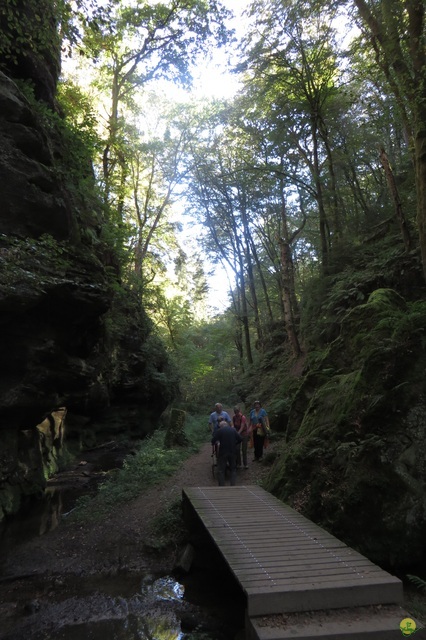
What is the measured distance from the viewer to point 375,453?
606cm

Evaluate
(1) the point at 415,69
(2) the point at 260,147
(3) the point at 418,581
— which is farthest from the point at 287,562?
(2) the point at 260,147

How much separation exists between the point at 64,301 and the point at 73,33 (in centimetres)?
675

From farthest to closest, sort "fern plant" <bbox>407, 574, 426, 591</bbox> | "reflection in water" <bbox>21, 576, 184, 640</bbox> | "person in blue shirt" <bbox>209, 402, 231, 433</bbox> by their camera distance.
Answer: "person in blue shirt" <bbox>209, 402, 231, 433</bbox> < "reflection in water" <bbox>21, 576, 184, 640</bbox> < "fern plant" <bbox>407, 574, 426, 591</bbox>

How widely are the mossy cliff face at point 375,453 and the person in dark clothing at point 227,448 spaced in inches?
51.8

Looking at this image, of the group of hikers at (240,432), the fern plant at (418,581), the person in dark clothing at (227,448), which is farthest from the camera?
the group of hikers at (240,432)

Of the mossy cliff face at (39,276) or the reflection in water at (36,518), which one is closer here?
the reflection in water at (36,518)

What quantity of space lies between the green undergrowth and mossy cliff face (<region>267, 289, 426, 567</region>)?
4.37 m

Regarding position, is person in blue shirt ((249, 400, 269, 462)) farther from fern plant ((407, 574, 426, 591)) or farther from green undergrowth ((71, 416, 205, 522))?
fern plant ((407, 574, 426, 591))

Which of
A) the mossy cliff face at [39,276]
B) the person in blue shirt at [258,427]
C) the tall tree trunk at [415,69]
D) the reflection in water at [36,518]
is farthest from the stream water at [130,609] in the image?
the tall tree trunk at [415,69]

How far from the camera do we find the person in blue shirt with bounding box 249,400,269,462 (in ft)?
39.0

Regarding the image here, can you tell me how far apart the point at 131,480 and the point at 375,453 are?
823 cm

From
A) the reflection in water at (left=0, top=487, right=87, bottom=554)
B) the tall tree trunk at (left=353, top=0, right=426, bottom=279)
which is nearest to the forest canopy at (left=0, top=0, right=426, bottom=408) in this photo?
the tall tree trunk at (left=353, top=0, right=426, bottom=279)

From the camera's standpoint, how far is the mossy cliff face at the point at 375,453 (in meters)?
5.52

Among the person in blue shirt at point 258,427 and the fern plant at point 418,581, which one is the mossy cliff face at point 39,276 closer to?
the person in blue shirt at point 258,427
